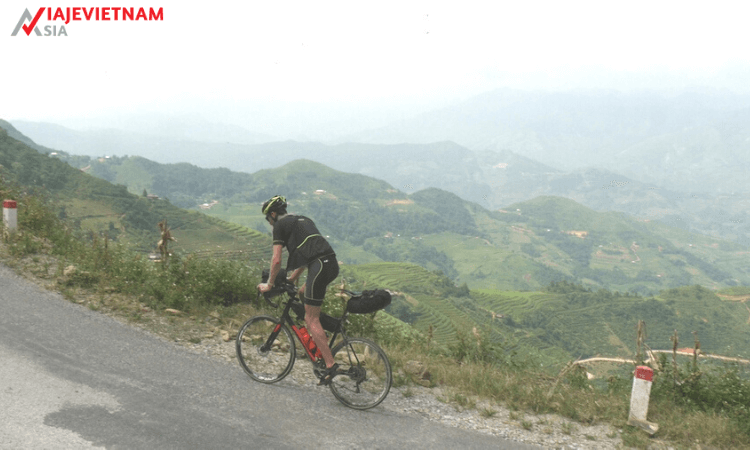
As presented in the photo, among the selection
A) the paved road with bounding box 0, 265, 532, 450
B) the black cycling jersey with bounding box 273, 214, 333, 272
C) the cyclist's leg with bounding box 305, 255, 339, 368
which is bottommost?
the paved road with bounding box 0, 265, 532, 450

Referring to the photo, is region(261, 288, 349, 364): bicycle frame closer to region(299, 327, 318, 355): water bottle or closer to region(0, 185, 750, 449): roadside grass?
region(299, 327, 318, 355): water bottle

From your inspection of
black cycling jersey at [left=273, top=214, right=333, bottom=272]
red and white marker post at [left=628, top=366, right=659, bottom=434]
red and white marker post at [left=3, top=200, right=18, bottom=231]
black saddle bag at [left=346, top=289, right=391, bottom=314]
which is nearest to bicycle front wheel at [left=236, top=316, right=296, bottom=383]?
black cycling jersey at [left=273, top=214, right=333, bottom=272]

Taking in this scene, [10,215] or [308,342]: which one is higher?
[10,215]

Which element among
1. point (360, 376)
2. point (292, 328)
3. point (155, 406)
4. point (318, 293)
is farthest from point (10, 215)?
point (360, 376)

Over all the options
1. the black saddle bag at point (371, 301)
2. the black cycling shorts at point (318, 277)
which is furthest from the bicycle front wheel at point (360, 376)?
the black cycling shorts at point (318, 277)

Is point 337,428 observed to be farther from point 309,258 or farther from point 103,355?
point 103,355

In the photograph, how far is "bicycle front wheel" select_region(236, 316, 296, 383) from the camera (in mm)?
6715

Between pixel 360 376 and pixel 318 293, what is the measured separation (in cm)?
124

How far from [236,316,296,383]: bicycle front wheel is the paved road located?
0.67 ft

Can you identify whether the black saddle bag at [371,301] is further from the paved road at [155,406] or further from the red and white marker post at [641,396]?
the red and white marker post at [641,396]

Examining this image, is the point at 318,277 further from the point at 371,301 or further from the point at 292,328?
the point at 292,328

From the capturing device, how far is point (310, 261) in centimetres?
605

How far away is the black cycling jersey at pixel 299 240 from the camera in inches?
237

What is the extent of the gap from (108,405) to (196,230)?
360 ft
